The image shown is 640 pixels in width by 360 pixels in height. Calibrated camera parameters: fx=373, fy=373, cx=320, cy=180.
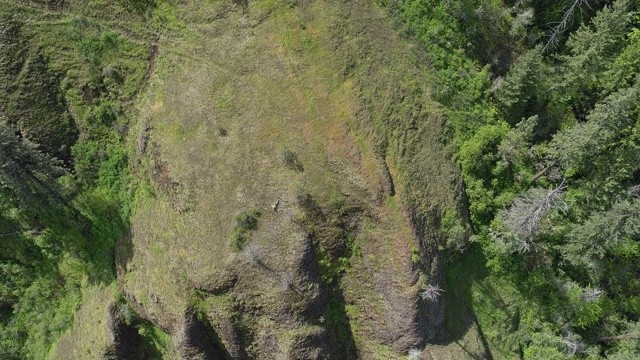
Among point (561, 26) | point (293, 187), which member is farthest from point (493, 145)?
point (293, 187)

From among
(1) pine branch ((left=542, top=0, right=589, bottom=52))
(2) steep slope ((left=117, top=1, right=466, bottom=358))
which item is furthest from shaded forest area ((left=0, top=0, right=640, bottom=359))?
(2) steep slope ((left=117, top=1, right=466, bottom=358))

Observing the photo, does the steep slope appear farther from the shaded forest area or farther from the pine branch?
the pine branch

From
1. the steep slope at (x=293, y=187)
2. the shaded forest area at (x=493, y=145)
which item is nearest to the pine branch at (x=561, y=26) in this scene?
the shaded forest area at (x=493, y=145)

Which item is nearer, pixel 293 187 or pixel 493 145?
pixel 293 187

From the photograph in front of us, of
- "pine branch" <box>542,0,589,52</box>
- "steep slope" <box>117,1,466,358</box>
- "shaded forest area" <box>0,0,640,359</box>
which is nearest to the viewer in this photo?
"steep slope" <box>117,1,466,358</box>

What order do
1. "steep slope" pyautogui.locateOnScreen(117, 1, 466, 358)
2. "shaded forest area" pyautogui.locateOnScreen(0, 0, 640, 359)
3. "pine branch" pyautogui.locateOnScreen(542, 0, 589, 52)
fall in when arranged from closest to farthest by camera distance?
"steep slope" pyautogui.locateOnScreen(117, 1, 466, 358)
"shaded forest area" pyautogui.locateOnScreen(0, 0, 640, 359)
"pine branch" pyautogui.locateOnScreen(542, 0, 589, 52)

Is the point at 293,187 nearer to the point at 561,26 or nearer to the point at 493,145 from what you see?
the point at 493,145

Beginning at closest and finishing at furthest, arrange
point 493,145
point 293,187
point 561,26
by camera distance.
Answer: point 293,187 → point 493,145 → point 561,26

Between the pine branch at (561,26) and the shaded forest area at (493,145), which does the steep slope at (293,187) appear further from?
the pine branch at (561,26)
